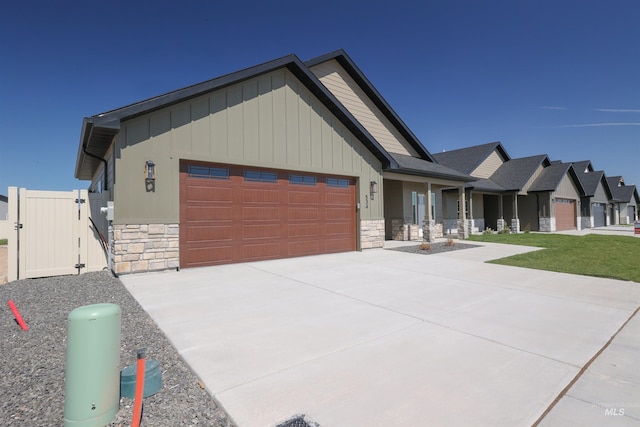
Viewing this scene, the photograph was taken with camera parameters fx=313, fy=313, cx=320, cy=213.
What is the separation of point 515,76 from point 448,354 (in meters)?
18.0

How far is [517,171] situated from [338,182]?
20.0 m

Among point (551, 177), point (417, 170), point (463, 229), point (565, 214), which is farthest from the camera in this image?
point (565, 214)

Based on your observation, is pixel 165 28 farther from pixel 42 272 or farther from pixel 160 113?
pixel 42 272

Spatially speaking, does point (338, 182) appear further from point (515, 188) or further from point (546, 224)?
point (546, 224)

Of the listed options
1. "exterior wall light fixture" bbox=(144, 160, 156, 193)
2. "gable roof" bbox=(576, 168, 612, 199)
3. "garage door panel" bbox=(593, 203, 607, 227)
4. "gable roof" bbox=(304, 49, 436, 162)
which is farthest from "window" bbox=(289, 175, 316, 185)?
"garage door panel" bbox=(593, 203, 607, 227)

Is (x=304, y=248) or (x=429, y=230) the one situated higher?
(x=429, y=230)

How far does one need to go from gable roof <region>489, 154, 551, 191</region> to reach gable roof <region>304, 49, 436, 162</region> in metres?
9.50

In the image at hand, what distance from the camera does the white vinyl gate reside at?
7426mm

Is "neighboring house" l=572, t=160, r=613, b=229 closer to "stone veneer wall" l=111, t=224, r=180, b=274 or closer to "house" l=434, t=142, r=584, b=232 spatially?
"house" l=434, t=142, r=584, b=232

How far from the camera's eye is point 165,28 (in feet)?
36.5

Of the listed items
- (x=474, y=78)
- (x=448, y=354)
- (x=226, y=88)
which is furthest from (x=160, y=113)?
(x=474, y=78)

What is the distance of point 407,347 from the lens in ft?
11.4

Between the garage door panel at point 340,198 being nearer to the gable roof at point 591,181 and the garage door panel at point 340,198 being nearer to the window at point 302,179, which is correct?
the window at point 302,179

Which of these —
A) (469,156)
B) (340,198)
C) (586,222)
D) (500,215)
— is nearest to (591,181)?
(586,222)
